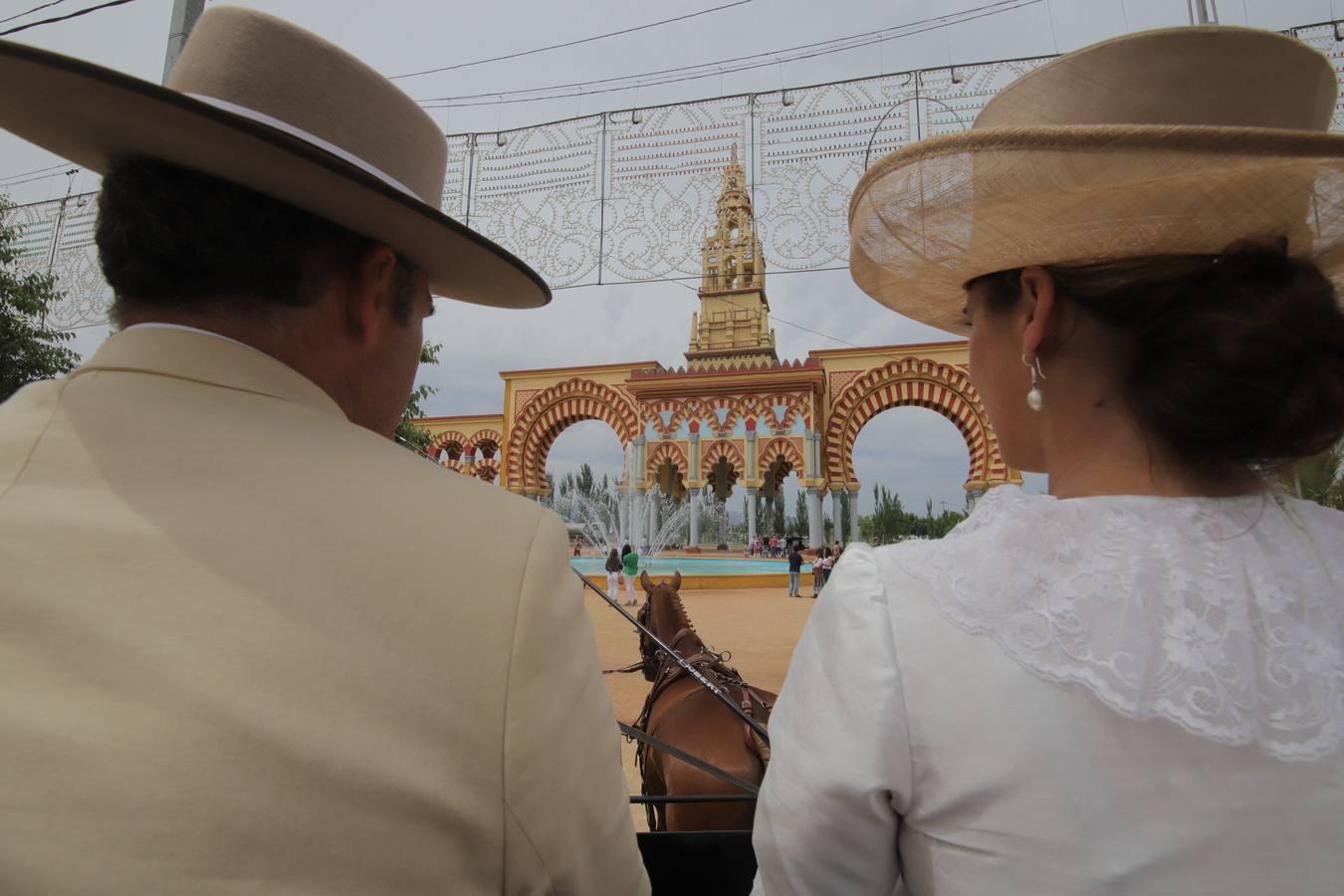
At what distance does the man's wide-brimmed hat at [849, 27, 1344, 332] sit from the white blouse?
32 cm

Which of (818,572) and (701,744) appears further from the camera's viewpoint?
(818,572)

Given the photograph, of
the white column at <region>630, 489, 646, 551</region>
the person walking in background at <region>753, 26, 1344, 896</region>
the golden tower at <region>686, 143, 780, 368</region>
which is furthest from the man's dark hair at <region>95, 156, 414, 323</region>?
the golden tower at <region>686, 143, 780, 368</region>

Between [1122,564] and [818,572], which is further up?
[818,572]

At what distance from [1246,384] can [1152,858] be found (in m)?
0.45

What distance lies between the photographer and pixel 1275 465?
2.35 feet

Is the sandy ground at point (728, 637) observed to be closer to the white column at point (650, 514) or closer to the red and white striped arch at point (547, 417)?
the white column at point (650, 514)

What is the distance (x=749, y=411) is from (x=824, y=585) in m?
16.3

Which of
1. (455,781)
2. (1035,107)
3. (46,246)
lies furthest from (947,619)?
(46,246)

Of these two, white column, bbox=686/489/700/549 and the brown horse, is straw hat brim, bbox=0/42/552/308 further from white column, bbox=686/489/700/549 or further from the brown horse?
white column, bbox=686/489/700/549

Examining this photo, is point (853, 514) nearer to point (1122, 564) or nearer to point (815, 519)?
point (815, 519)

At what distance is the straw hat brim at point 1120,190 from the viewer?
720 millimetres

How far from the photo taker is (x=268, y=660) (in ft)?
1.91

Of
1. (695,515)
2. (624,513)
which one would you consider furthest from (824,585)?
(695,515)

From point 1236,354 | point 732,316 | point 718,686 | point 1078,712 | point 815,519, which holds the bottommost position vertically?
point 718,686
